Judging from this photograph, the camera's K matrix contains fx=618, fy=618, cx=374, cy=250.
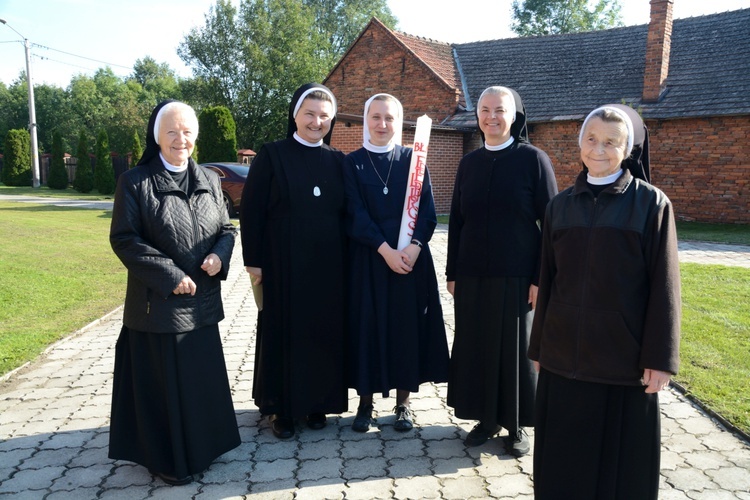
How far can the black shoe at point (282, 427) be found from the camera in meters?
3.88

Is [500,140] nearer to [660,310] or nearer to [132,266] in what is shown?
[660,310]

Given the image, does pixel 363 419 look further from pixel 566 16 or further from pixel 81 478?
pixel 566 16

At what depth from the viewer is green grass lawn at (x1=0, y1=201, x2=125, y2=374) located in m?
6.28

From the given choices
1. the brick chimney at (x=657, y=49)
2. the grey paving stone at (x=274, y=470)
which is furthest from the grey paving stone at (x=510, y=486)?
the brick chimney at (x=657, y=49)

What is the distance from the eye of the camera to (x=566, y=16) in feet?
138

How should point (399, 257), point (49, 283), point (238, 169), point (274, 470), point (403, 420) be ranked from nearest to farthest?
point (274, 470), point (399, 257), point (403, 420), point (49, 283), point (238, 169)

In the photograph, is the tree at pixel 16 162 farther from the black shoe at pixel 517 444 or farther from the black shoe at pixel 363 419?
the black shoe at pixel 517 444

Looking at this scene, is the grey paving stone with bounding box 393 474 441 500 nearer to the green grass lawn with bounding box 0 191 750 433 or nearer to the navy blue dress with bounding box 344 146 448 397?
the navy blue dress with bounding box 344 146 448 397

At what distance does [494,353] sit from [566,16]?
1720 inches

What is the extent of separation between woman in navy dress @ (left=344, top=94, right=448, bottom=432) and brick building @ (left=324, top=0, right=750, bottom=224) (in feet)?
44.7

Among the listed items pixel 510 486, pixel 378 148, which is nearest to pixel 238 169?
pixel 378 148

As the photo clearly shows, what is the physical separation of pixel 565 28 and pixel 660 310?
Answer: 145ft

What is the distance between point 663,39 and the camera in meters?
17.2

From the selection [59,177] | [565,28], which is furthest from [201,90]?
[565,28]
